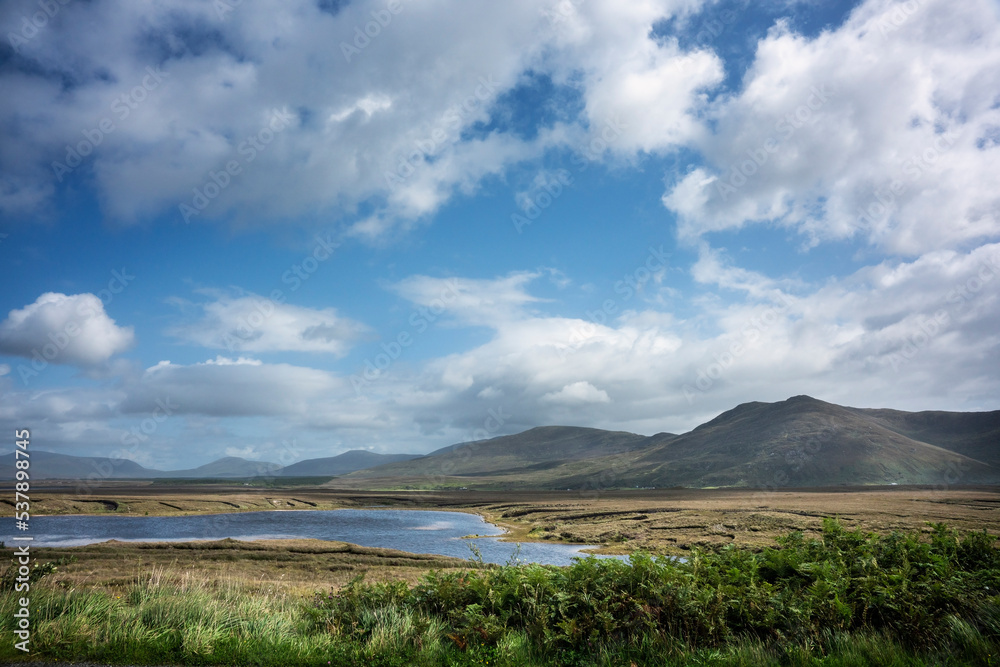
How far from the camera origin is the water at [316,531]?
221 feet

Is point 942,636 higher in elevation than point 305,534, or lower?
higher

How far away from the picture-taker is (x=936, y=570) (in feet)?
39.7

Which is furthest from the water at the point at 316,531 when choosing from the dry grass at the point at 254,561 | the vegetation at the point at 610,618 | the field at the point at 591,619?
the vegetation at the point at 610,618

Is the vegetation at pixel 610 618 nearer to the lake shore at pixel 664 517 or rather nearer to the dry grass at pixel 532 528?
the dry grass at pixel 532 528

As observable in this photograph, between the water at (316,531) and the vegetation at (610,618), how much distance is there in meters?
43.9

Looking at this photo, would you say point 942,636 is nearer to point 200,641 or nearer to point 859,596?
point 859,596

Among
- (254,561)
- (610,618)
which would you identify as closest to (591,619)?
(610,618)

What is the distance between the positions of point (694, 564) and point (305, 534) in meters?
86.3

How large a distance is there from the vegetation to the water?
4389cm

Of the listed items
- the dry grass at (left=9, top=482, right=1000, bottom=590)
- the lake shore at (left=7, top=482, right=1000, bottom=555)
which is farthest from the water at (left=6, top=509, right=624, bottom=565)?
the dry grass at (left=9, top=482, right=1000, bottom=590)

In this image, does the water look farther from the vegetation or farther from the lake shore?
the vegetation

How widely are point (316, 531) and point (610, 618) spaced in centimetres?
9155

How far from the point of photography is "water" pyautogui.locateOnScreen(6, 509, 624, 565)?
67250 millimetres

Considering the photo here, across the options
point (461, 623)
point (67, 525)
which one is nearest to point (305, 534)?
point (67, 525)
